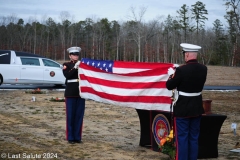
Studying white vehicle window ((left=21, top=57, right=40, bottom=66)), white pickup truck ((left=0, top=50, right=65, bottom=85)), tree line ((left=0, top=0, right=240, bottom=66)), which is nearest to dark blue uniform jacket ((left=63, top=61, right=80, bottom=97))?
white pickup truck ((left=0, top=50, right=65, bottom=85))

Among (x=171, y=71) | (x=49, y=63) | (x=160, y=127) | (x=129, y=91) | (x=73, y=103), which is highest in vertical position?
(x=49, y=63)

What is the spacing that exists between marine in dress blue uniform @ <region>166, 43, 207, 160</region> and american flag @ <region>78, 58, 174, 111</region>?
1.88 feet

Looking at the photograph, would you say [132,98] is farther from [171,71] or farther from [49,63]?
[49,63]

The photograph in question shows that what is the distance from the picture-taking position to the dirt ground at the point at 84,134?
714cm

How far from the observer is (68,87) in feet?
27.5

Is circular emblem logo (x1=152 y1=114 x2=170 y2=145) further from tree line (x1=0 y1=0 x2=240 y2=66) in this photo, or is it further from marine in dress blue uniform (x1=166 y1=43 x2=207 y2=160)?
tree line (x1=0 y1=0 x2=240 y2=66)

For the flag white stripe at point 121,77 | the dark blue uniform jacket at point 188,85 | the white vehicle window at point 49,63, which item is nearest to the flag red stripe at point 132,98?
the flag white stripe at point 121,77

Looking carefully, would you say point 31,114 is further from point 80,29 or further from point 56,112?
point 80,29

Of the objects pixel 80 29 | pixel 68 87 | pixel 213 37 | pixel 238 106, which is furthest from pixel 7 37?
pixel 68 87

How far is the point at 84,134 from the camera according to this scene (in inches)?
363

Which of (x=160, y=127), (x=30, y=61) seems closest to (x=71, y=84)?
(x=160, y=127)

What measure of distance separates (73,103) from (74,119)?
321mm

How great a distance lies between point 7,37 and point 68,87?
239 feet

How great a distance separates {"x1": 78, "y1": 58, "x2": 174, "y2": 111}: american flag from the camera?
275 inches
